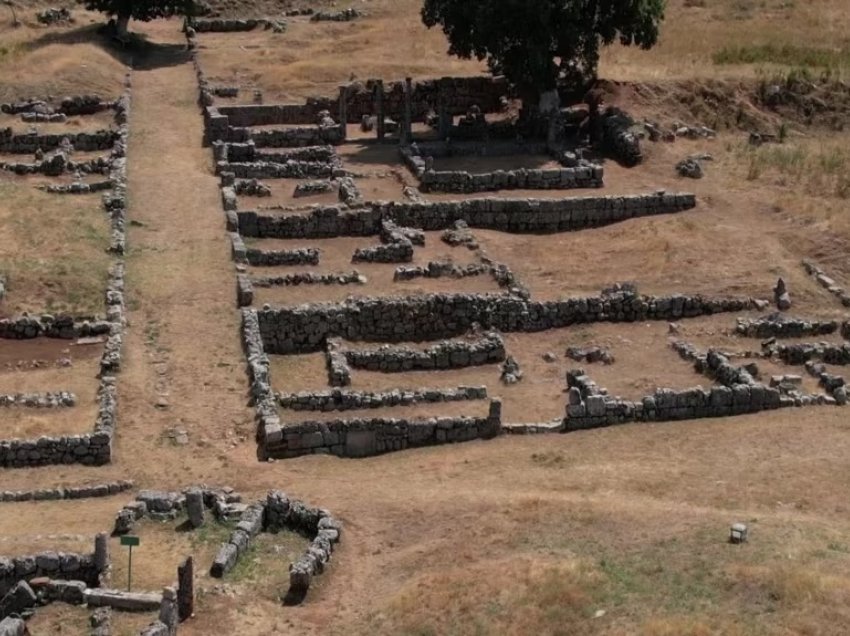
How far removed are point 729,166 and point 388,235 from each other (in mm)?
15233

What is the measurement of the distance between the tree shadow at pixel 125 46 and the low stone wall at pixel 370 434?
130 ft

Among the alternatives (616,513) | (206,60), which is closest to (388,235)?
(616,513)

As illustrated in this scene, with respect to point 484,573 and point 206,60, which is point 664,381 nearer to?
point 484,573

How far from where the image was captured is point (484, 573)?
2175 cm

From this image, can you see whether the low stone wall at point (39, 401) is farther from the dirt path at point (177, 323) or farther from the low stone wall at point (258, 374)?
the low stone wall at point (258, 374)

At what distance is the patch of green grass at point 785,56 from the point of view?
59.9 m

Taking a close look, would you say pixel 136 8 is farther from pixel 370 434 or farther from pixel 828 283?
pixel 370 434

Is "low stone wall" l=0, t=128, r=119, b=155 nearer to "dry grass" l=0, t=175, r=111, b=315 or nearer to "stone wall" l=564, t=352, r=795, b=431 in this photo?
"dry grass" l=0, t=175, r=111, b=315

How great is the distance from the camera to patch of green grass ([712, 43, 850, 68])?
59.9m

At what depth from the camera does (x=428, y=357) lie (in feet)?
110

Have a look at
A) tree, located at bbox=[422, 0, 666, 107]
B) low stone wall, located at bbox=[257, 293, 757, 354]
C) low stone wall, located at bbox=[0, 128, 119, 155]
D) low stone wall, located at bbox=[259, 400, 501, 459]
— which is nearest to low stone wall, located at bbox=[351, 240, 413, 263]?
low stone wall, located at bbox=[257, 293, 757, 354]

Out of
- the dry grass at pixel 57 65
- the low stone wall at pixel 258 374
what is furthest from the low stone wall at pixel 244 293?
the dry grass at pixel 57 65

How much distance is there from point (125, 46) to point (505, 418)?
43818 millimetres

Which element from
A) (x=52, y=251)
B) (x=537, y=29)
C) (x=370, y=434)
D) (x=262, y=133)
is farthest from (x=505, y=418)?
(x=262, y=133)
